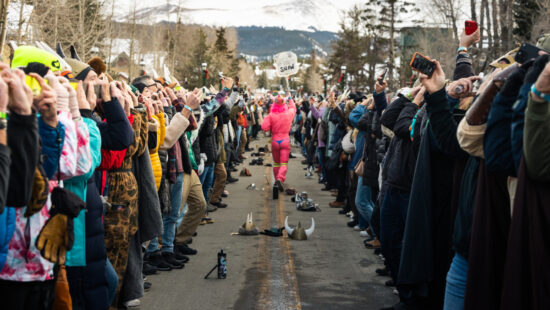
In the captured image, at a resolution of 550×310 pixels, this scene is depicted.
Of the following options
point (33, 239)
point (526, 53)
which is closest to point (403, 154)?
point (526, 53)

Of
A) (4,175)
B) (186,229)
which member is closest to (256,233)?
(186,229)

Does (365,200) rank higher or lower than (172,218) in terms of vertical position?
higher

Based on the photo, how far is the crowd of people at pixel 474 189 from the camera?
3234 millimetres

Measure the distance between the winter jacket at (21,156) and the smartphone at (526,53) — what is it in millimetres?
2730

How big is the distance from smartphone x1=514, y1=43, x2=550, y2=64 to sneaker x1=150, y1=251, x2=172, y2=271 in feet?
19.6

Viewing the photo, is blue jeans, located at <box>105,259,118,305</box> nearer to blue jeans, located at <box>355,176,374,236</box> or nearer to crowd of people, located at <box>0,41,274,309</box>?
crowd of people, located at <box>0,41,274,309</box>

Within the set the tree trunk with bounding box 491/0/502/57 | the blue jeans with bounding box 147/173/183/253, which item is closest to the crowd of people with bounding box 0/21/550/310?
the blue jeans with bounding box 147/173/183/253

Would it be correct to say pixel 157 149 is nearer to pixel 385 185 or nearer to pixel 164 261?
pixel 164 261

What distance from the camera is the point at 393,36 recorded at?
61719mm

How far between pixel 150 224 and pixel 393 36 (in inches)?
2278

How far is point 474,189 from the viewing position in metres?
4.29

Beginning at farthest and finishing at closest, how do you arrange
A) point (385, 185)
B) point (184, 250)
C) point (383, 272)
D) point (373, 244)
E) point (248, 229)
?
point (248, 229), point (373, 244), point (184, 250), point (383, 272), point (385, 185)

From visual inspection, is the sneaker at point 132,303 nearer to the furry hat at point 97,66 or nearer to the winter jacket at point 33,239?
the furry hat at point 97,66

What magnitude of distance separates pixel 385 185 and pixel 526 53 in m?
3.42
